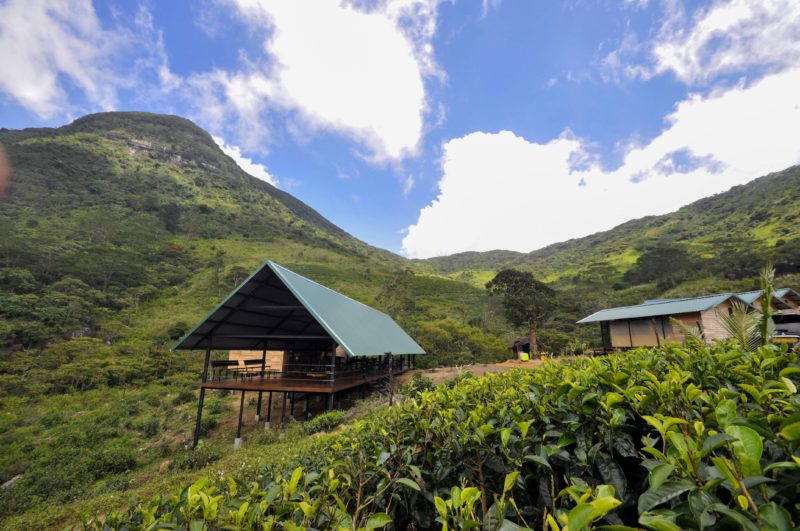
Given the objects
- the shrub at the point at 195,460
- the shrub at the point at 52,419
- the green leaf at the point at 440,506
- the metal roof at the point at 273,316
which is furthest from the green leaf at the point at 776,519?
the shrub at the point at 52,419

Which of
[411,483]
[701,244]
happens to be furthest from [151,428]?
[701,244]

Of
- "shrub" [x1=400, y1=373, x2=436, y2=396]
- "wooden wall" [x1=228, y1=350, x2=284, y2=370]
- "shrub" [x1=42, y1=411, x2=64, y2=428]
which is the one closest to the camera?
"shrub" [x1=400, y1=373, x2=436, y2=396]

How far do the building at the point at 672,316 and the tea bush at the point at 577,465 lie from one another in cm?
1953

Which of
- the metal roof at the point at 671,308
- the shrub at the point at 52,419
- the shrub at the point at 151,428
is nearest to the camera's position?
the shrub at the point at 151,428

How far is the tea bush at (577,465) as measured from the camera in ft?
3.02

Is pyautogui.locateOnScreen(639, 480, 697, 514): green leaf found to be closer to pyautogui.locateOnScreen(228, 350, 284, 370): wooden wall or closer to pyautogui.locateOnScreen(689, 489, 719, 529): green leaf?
pyautogui.locateOnScreen(689, 489, 719, 529): green leaf

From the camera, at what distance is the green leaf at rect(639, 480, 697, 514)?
908 millimetres

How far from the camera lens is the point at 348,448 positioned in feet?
8.05

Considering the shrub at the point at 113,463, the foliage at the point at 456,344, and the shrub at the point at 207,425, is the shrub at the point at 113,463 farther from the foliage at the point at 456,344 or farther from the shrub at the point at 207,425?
the foliage at the point at 456,344

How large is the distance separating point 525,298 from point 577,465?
35691mm

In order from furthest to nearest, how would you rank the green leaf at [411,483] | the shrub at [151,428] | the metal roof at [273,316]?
the shrub at [151,428] < the metal roof at [273,316] < the green leaf at [411,483]

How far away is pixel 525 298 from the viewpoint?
35000 millimetres

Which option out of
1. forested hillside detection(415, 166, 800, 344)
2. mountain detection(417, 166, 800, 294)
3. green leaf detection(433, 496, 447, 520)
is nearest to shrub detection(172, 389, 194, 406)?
green leaf detection(433, 496, 447, 520)

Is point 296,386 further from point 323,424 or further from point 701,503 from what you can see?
point 701,503
